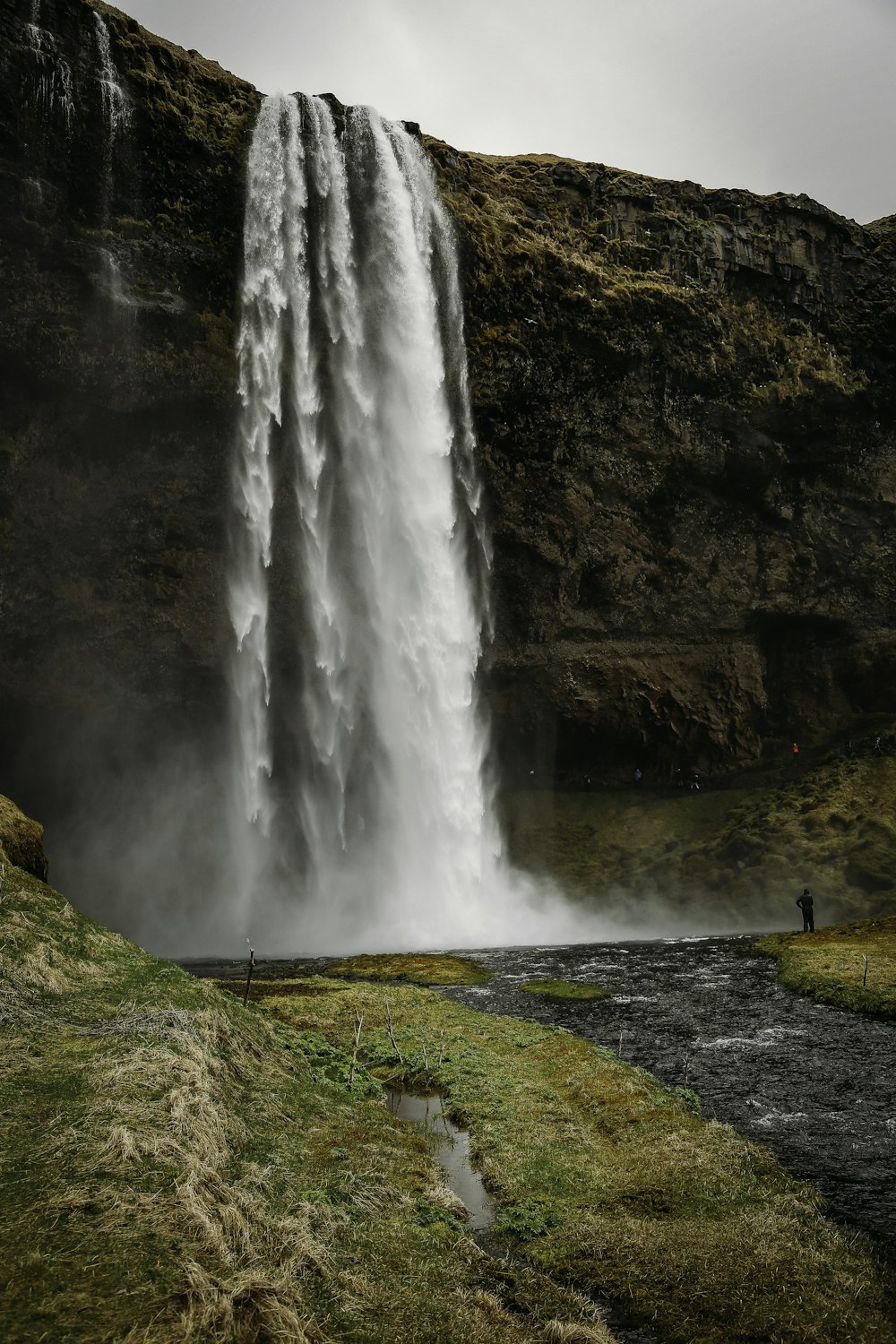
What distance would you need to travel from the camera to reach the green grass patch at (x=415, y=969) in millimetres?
26359

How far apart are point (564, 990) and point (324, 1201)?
16.2 m

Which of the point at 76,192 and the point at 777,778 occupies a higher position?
the point at 76,192

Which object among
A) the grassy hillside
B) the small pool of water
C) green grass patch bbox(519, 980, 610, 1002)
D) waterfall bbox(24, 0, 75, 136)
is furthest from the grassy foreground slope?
waterfall bbox(24, 0, 75, 136)

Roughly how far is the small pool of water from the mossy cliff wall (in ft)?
124

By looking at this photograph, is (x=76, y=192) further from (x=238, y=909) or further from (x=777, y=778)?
(x=777, y=778)

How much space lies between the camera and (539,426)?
52688 mm

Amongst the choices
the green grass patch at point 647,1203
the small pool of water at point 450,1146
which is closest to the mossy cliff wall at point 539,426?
the green grass patch at point 647,1203

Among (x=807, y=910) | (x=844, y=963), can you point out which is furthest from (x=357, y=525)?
(x=844, y=963)

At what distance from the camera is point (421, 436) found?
46.9m

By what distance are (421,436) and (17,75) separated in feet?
77.9

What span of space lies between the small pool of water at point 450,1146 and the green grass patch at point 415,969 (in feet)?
38.4

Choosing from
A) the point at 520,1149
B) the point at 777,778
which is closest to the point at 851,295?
the point at 777,778

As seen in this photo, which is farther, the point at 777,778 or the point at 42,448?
the point at 777,778

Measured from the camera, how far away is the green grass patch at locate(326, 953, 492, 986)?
26.4 m
